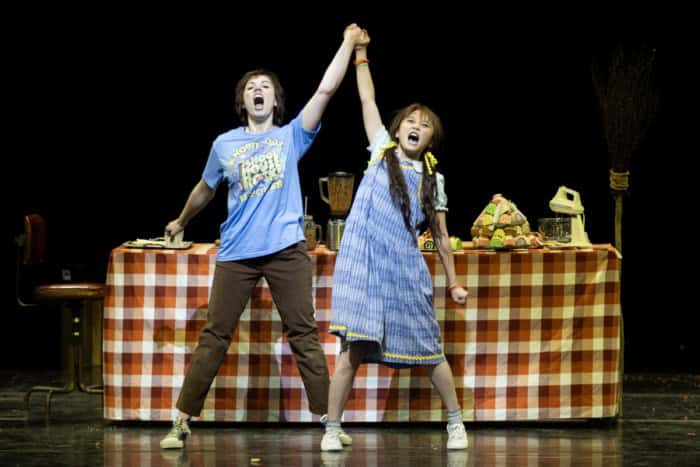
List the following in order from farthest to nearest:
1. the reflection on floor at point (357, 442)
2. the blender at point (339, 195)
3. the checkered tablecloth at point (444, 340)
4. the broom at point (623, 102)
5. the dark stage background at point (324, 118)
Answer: the dark stage background at point (324, 118)
the broom at point (623, 102)
the blender at point (339, 195)
the checkered tablecloth at point (444, 340)
the reflection on floor at point (357, 442)

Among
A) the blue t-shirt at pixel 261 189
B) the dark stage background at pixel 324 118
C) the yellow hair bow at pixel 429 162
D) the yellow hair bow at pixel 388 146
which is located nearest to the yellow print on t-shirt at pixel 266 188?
the blue t-shirt at pixel 261 189

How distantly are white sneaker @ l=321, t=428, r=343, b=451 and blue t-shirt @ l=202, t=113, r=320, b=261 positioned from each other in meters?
0.72

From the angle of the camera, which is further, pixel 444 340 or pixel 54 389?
pixel 54 389

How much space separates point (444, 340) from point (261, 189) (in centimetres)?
103

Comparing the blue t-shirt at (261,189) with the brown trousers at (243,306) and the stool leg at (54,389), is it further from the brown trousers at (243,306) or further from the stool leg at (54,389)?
the stool leg at (54,389)

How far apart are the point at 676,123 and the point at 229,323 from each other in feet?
11.3

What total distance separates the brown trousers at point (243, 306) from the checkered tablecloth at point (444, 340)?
303 millimetres

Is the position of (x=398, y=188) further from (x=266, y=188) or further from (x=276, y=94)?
(x=276, y=94)

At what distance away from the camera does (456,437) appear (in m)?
4.67

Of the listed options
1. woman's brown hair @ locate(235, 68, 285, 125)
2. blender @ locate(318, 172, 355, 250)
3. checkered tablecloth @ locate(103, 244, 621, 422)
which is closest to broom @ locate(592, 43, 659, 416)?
checkered tablecloth @ locate(103, 244, 621, 422)

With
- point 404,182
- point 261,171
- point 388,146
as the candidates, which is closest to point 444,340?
point 404,182

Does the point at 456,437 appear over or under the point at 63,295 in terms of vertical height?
under

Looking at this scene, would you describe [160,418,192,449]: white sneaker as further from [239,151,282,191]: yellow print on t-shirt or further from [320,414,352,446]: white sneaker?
[239,151,282,191]: yellow print on t-shirt

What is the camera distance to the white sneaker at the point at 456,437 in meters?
4.66
